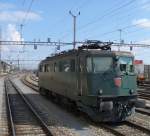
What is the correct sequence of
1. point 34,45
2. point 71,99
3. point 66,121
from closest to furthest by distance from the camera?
point 66,121 < point 71,99 < point 34,45

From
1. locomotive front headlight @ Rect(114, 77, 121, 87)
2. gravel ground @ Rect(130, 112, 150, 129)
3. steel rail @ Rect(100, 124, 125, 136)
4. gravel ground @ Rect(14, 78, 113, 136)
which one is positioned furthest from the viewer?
locomotive front headlight @ Rect(114, 77, 121, 87)

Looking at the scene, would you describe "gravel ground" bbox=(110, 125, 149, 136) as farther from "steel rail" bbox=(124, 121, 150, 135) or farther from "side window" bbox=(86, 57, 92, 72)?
"side window" bbox=(86, 57, 92, 72)

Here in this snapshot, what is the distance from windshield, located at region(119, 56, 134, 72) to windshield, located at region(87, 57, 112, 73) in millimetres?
474

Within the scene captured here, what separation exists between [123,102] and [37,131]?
363 centimetres

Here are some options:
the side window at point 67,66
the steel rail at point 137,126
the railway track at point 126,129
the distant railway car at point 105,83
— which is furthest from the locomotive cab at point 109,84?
the side window at point 67,66

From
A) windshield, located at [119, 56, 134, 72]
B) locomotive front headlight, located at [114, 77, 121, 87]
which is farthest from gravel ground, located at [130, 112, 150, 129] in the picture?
windshield, located at [119, 56, 134, 72]

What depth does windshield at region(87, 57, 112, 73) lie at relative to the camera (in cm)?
1653

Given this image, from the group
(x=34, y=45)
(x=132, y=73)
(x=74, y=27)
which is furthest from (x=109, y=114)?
(x=34, y=45)

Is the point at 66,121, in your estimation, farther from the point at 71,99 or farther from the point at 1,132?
the point at 1,132

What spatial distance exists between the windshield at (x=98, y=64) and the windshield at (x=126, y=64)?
474mm

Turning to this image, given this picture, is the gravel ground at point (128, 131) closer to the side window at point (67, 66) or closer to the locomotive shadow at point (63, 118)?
the locomotive shadow at point (63, 118)

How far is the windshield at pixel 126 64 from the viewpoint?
16719 millimetres

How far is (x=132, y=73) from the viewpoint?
1688 centimetres

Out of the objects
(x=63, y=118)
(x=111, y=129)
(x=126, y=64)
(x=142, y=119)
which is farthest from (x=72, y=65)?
(x=111, y=129)
